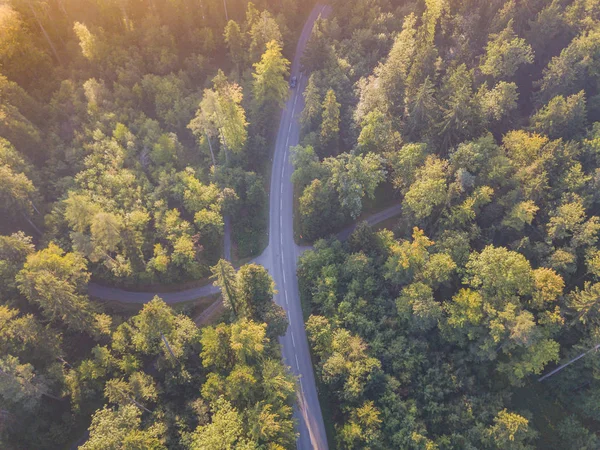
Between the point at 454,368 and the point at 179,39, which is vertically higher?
the point at 179,39

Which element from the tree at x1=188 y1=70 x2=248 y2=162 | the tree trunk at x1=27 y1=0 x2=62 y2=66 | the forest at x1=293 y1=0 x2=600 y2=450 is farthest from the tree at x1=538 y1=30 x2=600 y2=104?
the tree trunk at x1=27 y1=0 x2=62 y2=66

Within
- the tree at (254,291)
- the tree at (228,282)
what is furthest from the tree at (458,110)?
the tree at (228,282)

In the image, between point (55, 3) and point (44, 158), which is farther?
point (55, 3)

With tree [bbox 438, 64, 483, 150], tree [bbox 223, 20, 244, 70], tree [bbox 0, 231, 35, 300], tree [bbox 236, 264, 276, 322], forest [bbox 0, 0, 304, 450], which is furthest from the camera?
tree [bbox 223, 20, 244, 70]

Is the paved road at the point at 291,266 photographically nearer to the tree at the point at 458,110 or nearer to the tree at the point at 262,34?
the tree at the point at 262,34

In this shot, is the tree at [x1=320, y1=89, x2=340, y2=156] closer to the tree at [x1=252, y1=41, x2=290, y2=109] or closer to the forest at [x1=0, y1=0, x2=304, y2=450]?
the tree at [x1=252, y1=41, x2=290, y2=109]

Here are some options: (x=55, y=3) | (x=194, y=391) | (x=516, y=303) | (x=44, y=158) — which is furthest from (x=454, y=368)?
(x=55, y=3)

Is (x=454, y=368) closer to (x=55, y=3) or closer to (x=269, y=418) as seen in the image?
(x=269, y=418)
